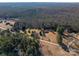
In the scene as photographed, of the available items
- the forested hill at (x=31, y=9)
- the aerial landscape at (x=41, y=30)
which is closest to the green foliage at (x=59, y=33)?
the aerial landscape at (x=41, y=30)

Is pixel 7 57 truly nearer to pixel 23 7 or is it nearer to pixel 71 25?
pixel 23 7

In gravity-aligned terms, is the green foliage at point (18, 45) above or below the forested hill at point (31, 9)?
below

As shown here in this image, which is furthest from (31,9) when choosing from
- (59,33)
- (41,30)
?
(59,33)

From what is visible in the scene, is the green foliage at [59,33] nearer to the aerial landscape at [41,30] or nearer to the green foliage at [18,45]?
the aerial landscape at [41,30]

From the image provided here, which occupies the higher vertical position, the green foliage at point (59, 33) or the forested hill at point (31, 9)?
the forested hill at point (31, 9)

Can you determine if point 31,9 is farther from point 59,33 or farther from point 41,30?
point 59,33

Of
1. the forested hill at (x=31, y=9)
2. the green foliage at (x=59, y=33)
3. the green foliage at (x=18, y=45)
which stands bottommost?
the green foliage at (x=18, y=45)

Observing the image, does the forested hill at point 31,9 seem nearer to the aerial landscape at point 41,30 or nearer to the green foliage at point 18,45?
the aerial landscape at point 41,30

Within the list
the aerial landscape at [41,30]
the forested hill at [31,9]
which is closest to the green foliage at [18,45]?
the aerial landscape at [41,30]

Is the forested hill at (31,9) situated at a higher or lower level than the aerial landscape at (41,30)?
higher
